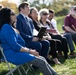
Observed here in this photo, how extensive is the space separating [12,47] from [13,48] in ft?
0.09

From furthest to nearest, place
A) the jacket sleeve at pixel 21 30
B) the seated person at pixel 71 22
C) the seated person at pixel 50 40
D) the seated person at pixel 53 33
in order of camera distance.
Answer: the seated person at pixel 71 22 → the seated person at pixel 53 33 → the seated person at pixel 50 40 → the jacket sleeve at pixel 21 30

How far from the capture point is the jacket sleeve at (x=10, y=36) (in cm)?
566

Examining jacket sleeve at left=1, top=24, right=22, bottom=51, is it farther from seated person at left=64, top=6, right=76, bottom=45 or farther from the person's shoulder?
seated person at left=64, top=6, right=76, bottom=45

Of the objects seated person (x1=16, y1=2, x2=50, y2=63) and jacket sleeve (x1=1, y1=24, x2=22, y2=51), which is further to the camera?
seated person (x1=16, y1=2, x2=50, y2=63)

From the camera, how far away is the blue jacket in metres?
5.68

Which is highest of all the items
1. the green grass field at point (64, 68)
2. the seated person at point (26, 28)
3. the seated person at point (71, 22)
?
the seated person at point (26, 28)

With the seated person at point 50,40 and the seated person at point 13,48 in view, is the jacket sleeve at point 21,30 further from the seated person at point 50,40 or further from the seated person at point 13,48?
the seated person at point 13,48

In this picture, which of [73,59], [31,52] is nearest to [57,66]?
[73,59]

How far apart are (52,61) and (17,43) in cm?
275

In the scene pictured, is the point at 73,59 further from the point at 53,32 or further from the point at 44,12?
the point at 44,12

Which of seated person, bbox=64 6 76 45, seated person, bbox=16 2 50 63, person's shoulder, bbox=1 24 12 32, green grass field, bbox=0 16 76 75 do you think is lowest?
green grass field, bbox=0 16 76 75

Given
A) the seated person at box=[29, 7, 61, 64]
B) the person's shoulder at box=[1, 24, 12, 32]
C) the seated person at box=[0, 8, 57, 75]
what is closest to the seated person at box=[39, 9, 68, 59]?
the seated person at box=[29, 7, 61, 64]

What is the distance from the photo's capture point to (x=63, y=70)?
24.3ft

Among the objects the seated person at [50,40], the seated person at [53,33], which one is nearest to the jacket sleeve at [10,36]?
the seated person at [50,40]
